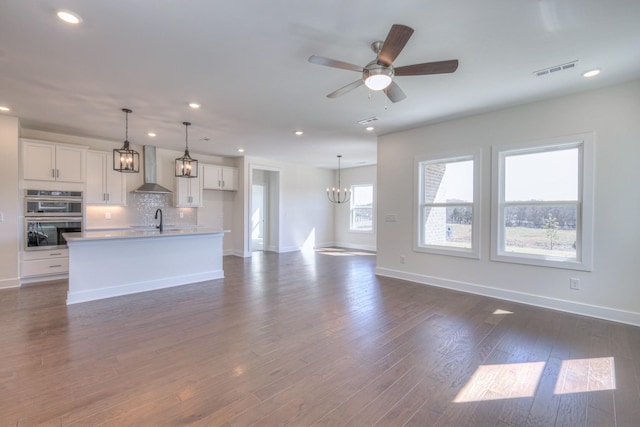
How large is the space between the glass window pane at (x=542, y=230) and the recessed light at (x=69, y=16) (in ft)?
16.8

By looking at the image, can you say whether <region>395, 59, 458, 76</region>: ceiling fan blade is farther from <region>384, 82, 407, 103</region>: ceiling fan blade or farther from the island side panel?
the island side panel

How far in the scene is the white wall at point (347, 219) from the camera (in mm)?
9031

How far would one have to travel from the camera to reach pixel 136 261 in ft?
14.4

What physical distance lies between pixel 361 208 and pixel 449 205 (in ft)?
15.4

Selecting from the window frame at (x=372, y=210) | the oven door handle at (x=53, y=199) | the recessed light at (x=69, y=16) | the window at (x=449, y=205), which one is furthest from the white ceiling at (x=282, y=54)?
the window frame at (x=372, y=210)

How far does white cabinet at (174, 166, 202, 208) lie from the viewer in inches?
266

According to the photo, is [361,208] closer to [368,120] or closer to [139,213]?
[368,120]

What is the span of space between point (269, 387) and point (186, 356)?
0.91 metres

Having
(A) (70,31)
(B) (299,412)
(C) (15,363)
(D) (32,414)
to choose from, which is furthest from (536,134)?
(C) (15,363)

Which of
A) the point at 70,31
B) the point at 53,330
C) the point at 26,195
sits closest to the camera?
the point at 70,31

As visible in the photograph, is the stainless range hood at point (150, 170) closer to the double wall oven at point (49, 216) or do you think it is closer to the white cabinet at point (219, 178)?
the white cabinet at point (219, 178)

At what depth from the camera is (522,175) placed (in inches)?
160

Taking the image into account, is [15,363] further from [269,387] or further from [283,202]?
[283,202]

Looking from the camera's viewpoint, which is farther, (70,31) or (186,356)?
(186,356)
